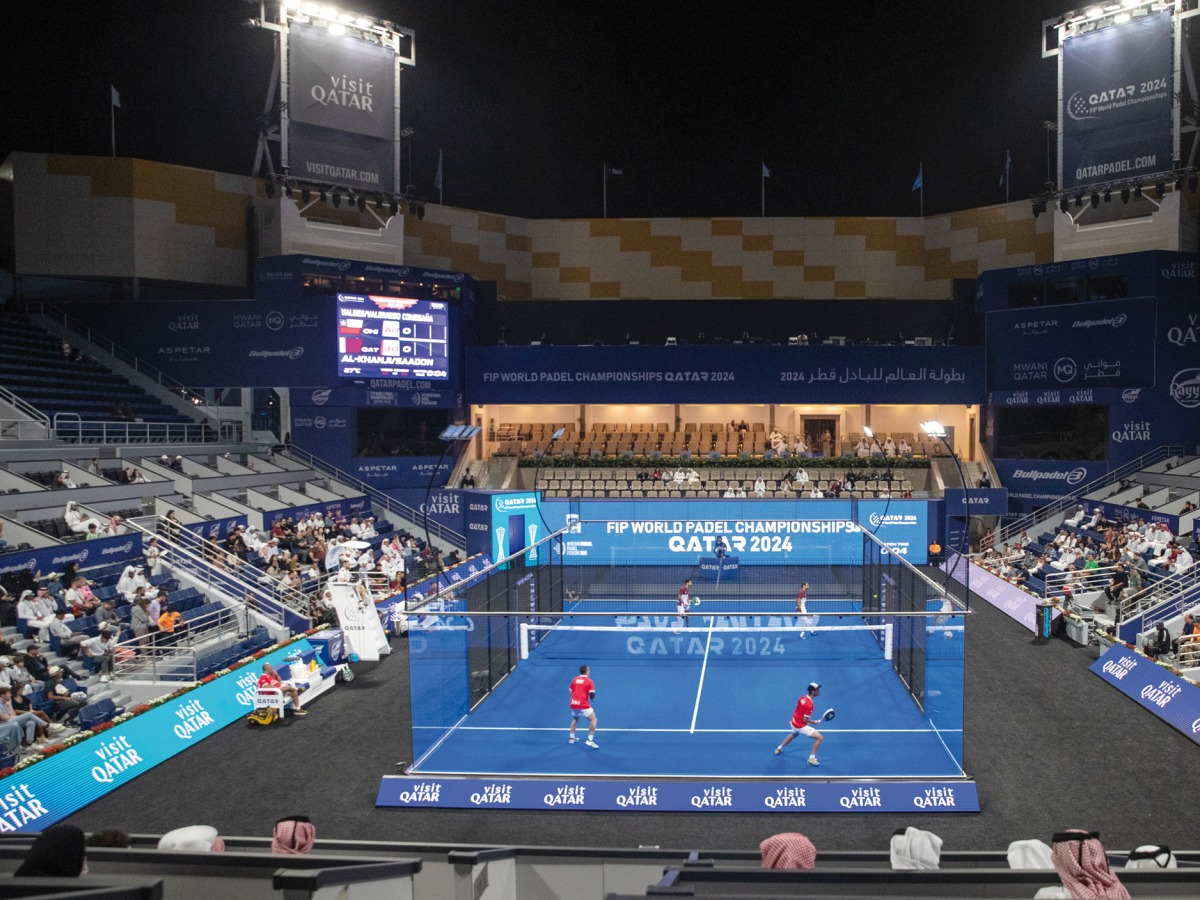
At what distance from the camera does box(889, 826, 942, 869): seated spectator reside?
5816mm

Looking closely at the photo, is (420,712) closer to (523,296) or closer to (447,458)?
(447,458)

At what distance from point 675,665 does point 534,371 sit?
20620 mm

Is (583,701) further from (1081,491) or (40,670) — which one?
(1081,491)

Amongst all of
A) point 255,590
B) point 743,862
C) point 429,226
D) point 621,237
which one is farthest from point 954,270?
point 743,862

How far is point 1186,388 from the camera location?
32656 millimetres

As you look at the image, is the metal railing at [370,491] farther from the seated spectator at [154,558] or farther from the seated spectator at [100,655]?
the seated spectator at [100,655]

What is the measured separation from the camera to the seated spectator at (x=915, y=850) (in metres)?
5.82

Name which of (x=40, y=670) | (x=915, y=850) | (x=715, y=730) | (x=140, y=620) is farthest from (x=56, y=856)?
(x=140, y=620)

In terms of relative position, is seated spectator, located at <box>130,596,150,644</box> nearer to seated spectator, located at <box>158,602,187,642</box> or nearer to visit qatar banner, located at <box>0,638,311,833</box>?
seated spectator, located at <box>158,602,187,642</box>

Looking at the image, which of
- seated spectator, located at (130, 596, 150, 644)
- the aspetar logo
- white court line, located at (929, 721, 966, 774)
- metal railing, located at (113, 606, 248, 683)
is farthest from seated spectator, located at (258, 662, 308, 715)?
the aspetar logo

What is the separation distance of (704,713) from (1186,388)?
26.6 metres

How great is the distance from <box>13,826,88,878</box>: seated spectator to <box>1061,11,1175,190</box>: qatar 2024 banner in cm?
3576

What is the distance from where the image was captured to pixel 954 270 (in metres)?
40.7

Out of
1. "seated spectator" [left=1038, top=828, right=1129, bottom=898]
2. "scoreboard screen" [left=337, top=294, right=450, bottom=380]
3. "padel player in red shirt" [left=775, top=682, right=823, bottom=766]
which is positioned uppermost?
"scoreboard screen" [left=337, top=294, right=450, bottom=380]
